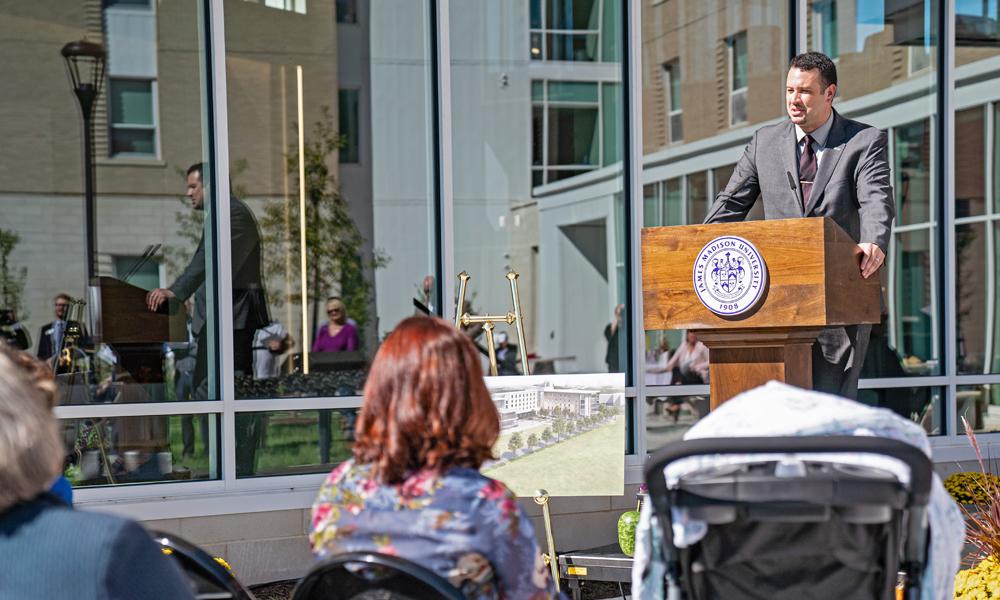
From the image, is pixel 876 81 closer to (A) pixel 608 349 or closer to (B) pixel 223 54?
(A) pixel 608 349

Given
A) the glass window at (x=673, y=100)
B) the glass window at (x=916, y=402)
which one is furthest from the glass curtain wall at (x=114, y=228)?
the glass window at (x=916, y=402)

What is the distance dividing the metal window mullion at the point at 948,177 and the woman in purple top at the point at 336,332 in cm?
343

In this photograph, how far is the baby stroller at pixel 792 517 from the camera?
1.96 m

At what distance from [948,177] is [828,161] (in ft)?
10.2

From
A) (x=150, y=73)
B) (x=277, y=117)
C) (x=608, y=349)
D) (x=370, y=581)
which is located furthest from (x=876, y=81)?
(x=370, y=581)

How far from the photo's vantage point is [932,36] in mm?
6680

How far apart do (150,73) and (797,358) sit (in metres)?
5.43

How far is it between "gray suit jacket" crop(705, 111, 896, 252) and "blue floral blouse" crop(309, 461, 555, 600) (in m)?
2.00

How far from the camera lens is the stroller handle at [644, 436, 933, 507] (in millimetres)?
1921

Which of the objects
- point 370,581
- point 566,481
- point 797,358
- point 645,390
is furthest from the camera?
point 645,390

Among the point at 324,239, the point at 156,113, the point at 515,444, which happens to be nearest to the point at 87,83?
the point at 156,113

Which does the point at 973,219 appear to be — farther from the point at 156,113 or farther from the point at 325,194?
the point at 156,113

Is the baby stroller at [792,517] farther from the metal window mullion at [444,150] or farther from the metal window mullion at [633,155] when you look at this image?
the metal window mullion at [633,155]

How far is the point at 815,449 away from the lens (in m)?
1.95
